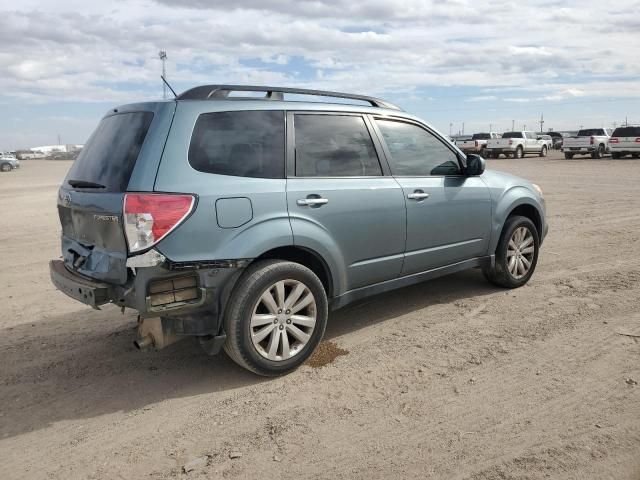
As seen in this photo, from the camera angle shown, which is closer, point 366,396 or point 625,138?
point 366,396

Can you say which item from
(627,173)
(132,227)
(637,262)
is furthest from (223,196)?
(627,173)

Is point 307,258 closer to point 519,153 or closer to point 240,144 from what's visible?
point 240,144

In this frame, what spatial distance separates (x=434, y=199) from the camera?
4898mm

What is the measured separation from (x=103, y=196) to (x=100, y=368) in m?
1.40

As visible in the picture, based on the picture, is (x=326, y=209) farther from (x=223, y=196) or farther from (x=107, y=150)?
(x=107, y=150)

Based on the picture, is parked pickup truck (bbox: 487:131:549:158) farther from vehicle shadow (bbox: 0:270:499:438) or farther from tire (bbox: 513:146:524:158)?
vehicle shadow (bbox: 0:270:499:438)

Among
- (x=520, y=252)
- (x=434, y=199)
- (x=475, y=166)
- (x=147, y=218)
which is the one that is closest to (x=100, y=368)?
(x=147, y=218)

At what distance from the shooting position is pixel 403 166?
4.81 m

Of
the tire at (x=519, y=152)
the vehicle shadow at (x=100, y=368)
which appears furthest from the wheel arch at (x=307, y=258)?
the tire at (x=519, y=152)

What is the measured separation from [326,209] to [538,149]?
3758 centimetres

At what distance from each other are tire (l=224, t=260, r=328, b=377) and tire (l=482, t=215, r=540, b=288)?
2.40m

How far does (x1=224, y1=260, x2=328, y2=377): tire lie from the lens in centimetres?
366

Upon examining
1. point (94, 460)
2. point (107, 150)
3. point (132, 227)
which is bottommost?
point (94, 460)

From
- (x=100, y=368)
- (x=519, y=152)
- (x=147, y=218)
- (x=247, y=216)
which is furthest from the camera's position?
(x=519, y=152)
